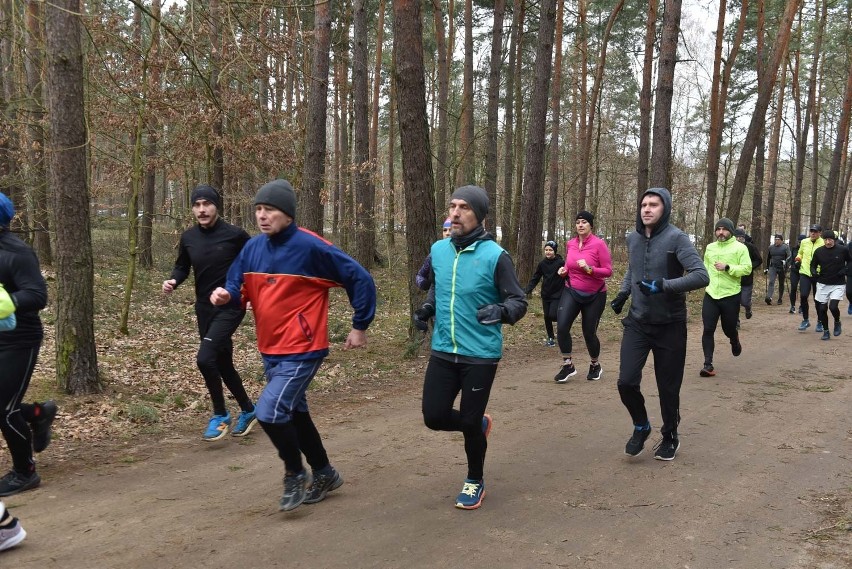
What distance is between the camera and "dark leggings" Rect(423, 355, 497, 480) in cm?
431

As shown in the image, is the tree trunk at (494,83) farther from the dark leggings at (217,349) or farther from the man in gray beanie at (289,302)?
the man in gray beanie at (289,302)

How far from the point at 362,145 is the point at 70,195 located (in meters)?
12.0

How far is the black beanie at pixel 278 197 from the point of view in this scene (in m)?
4.21

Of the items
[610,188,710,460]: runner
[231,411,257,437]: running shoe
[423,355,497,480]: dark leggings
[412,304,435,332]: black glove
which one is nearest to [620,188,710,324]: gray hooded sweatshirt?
[610,188,710,460]: runner

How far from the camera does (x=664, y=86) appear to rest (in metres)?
14.8

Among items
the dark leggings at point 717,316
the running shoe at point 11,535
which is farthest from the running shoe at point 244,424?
the dark leggings at point 717,316

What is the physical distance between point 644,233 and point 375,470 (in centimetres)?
306

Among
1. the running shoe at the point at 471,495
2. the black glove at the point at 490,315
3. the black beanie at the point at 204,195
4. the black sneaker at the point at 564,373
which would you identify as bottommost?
the black sneaker at the point at 564,373

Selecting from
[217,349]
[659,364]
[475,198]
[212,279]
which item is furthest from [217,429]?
[659,364]

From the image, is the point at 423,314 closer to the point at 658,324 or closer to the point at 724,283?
the point at 658,324

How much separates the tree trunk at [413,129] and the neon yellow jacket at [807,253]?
9652mm

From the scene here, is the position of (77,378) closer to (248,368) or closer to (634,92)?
(248,368)

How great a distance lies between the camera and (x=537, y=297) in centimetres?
1738

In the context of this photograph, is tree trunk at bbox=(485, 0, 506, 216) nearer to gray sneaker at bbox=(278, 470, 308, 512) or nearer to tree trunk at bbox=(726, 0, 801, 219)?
tree trunk at bbox=(726, 0, 801, 219)
